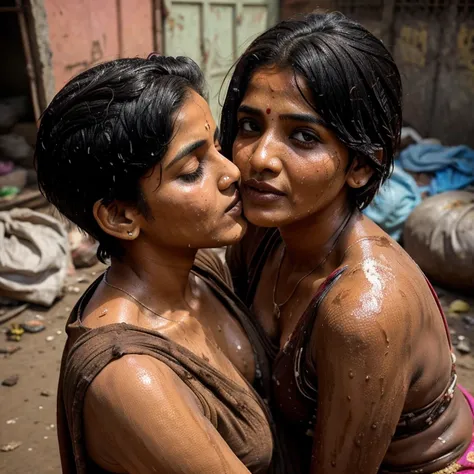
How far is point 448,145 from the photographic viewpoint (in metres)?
6.93

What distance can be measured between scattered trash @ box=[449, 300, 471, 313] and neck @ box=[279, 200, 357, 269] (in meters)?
3.07

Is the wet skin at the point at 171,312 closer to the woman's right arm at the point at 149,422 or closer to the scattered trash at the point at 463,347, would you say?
the woman's right arm at the point at 149,422

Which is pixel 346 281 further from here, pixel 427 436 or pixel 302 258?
A: pixel 427 436

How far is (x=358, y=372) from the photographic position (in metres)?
1.40

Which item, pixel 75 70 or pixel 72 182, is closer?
pixel 72 182

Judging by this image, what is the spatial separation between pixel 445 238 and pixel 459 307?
Answer: 23.9 inches

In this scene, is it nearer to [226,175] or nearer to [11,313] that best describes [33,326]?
A: [11,313]

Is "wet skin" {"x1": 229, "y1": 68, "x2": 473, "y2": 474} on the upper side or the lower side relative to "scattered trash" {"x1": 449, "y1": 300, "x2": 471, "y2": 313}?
upper

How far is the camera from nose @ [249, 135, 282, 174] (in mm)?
1492

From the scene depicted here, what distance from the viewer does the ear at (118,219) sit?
4.76ft

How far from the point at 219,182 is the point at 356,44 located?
52 cm

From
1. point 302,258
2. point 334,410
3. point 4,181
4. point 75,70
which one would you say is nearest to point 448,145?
point 75,70

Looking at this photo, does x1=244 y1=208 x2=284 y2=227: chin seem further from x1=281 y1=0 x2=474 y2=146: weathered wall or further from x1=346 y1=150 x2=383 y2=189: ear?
x1=281 y1=0 x2=474 y2=146: weathered wall

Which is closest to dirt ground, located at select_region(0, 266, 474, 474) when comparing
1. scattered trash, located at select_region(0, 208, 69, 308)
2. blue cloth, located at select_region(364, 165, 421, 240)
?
scattered trash, located at select_region(0, 208, 69, 308)
